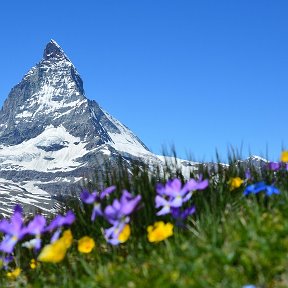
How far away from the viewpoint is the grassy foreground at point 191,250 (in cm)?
342

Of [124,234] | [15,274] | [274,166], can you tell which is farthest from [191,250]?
[274,166]

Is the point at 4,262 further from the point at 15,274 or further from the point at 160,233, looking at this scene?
the point at 160,233

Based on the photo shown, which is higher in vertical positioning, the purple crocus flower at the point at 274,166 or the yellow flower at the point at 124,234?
the purple crocus flower at the point at 274,166

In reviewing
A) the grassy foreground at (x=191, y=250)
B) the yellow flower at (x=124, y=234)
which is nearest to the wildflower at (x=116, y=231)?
the yellow flower at (x=124, y=234)

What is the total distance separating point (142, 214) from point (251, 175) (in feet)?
5.19

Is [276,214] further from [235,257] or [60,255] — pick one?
[60,255]

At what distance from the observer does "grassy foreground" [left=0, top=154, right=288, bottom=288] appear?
342 centimetres

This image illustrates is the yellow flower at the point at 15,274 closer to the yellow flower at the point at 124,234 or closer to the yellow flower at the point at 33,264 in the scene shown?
the yellow flower at the point at 33,264

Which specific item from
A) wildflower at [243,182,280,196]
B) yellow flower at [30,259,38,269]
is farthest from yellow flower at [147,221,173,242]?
yellow flower at [30,259,38,269]

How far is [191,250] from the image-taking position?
3658mm

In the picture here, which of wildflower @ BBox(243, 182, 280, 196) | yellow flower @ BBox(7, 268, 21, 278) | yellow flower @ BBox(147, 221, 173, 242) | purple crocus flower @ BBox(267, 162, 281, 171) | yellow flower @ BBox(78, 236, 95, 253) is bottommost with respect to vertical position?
yellow flower @ BBox(7, 268, 21, 278)

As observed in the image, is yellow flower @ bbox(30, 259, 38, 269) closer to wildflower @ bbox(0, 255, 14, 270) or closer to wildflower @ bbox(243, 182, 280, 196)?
wildflower @ bbox(0, 255, 14, 270)

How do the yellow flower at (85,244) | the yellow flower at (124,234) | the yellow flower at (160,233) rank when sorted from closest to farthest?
the yellow flower at (160,233) → the yellow flower at (124,234) → the yellow flower at (85,244)

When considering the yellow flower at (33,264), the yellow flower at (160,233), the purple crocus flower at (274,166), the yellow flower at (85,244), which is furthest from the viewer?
the purple crocus flower at (274,166)
